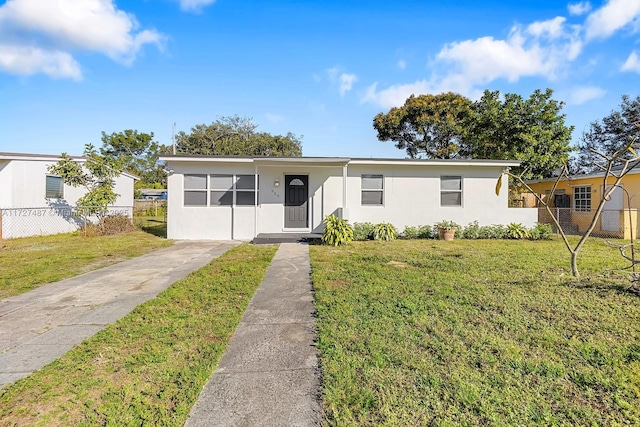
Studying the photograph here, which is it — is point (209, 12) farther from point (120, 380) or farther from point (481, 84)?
point (481, 84)

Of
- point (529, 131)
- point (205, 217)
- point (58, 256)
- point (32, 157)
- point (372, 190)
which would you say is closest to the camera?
point (58, 256)

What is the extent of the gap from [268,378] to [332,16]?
11.0 m

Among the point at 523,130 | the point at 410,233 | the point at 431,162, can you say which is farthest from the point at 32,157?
the point at 523,130

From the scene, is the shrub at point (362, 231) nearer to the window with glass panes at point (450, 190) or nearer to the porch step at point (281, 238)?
the porch step at point (281, 238)

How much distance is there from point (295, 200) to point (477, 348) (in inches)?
354

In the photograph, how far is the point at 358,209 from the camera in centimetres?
1152

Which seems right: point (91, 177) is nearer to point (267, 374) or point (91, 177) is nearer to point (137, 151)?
point (267, 374)

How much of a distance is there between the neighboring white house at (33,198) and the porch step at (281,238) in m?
7.69

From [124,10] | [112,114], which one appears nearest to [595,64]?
[124,10]

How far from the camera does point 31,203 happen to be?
12125 mm

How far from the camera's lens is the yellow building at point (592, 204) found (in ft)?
38.8

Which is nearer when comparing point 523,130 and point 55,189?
point 55,189

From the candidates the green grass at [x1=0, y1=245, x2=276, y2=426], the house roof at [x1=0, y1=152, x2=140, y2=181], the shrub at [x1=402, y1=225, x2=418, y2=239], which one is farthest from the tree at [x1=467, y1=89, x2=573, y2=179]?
the house roof at [x1=0, y1=152, x2=140, y2=181]

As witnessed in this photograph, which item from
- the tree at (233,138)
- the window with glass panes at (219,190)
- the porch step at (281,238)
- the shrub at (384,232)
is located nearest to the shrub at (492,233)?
the shrub at (384,232)
